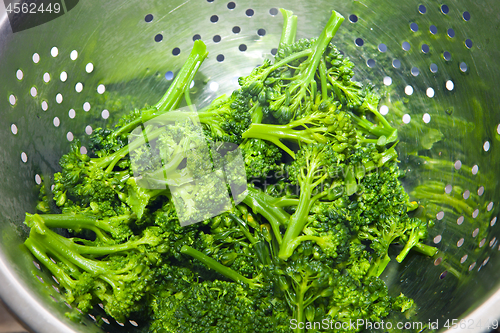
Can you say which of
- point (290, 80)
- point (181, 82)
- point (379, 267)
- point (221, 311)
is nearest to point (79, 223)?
point (221, 311)

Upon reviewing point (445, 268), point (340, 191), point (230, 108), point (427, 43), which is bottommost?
point (445, 268)

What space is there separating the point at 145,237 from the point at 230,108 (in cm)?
89

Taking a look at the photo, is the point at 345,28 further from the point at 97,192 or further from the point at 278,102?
the point at 97,192

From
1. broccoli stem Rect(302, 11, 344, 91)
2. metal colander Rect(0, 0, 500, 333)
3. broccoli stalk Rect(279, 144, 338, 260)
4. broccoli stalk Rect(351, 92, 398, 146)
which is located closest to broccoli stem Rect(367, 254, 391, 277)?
metal colander Rect(0, 0, 500, 333)

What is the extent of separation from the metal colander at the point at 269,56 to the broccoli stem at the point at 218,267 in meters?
0.54

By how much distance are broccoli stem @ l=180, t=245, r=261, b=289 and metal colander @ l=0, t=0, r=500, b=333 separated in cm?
54

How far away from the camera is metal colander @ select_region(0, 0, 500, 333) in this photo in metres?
1.72

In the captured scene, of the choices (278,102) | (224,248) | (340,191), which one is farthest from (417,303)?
(278,102)

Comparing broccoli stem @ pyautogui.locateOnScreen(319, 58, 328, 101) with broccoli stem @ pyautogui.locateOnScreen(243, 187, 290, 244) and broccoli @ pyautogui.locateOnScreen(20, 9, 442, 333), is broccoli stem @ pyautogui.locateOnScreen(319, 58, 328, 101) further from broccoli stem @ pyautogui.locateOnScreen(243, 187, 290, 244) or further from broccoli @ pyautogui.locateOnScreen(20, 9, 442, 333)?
broccoli stem @ pyautogui.locateOnScreen(243, 187, 290, 244)

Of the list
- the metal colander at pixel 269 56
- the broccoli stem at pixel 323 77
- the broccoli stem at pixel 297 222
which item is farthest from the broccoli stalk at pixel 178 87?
the broccoli stem at pixel 297 222

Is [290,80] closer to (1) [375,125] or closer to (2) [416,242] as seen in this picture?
(1) [375,125]

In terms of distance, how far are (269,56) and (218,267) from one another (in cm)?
154

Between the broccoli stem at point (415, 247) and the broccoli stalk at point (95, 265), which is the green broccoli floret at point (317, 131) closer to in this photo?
the broccoli stem at point (415, 247)

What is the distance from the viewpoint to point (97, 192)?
1874mm
